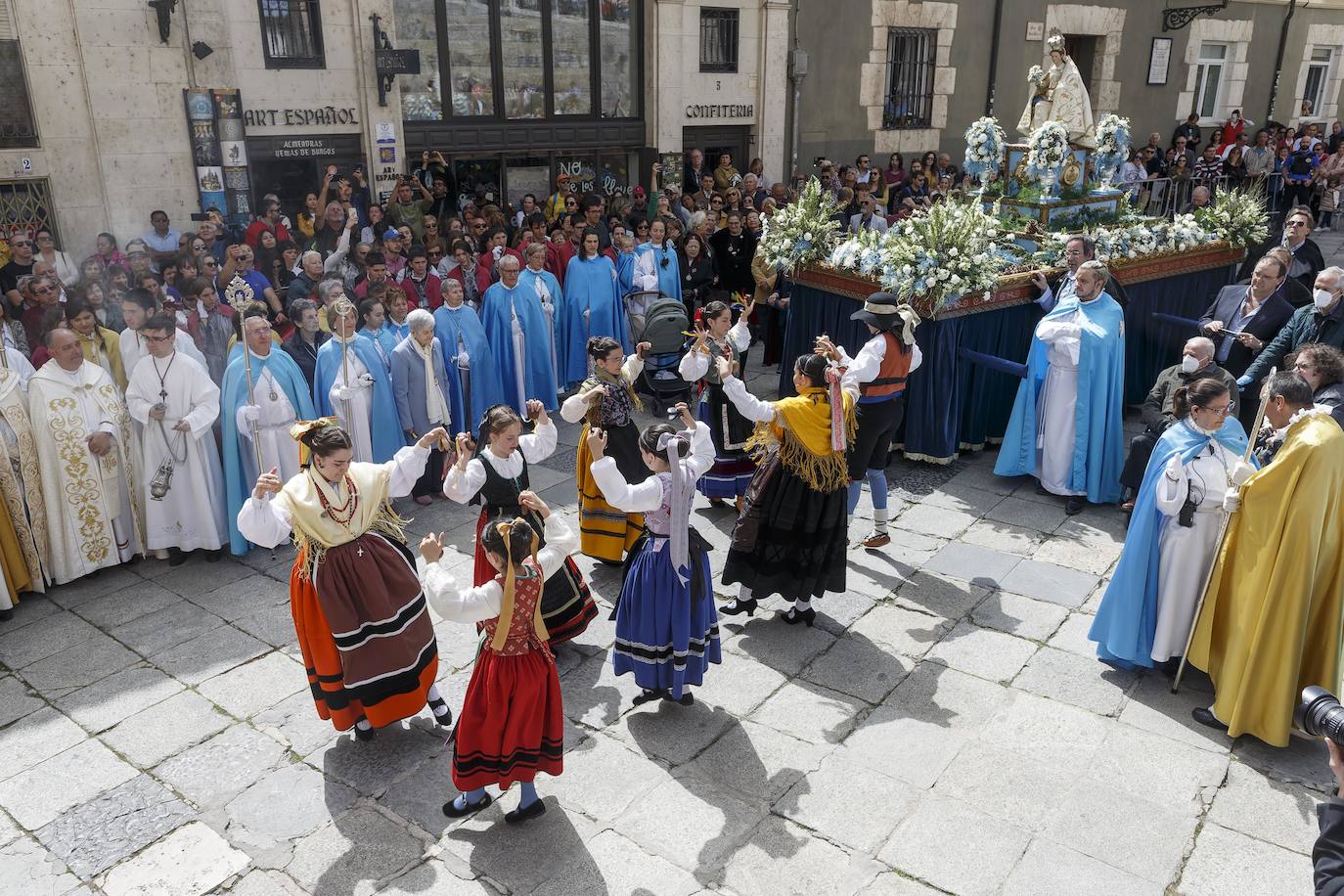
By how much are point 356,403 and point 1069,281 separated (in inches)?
216

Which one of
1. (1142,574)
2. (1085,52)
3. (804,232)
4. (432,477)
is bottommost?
(432,477)

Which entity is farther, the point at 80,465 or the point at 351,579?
the point at 80,465

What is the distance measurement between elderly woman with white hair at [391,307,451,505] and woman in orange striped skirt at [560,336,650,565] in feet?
5.13

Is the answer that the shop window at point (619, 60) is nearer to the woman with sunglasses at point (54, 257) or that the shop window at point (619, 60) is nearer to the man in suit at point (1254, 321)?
the woman with sunglasses at point (54, 257)

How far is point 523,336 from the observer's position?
29.9 feet

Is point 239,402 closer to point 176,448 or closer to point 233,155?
point 176,448

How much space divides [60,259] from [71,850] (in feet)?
22.5

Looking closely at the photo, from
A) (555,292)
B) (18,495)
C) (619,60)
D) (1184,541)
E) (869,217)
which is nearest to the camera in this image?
(1184,541)

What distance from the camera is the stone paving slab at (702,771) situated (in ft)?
13.4

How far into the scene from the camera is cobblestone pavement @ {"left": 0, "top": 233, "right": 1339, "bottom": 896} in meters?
4.08

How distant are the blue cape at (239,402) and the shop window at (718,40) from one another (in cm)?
962

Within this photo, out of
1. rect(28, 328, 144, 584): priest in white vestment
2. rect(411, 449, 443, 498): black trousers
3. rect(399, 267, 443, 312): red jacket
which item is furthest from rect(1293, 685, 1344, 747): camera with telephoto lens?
rect(399, 267, 443, 312): red jacket

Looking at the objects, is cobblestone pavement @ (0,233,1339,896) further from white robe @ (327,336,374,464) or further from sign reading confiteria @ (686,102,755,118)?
sign reading confiteria @ (686,102,755,118)

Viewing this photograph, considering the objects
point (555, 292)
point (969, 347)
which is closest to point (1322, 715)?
Result: point (969, 347)
